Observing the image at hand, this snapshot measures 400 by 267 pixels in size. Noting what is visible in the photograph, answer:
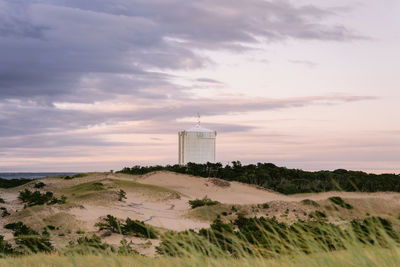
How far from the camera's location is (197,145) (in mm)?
31078

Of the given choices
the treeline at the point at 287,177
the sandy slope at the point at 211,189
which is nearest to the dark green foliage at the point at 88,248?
the sandy slope at the point at 211,189

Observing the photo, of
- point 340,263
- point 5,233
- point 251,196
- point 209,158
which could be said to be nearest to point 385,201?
point 251,196

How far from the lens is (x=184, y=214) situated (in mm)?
17938

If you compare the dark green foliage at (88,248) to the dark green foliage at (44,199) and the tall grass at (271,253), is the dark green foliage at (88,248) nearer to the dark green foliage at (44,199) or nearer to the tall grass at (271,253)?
the tall grass at (271,253)

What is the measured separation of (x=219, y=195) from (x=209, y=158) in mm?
7432

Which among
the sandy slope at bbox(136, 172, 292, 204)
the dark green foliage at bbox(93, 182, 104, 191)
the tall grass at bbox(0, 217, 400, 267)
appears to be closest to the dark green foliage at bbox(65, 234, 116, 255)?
the tall grass at bbox(0, 217, 400, 267)

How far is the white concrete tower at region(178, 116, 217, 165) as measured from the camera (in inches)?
1209

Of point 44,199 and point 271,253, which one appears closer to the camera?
point 271,253

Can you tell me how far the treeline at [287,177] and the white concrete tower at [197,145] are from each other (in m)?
0.77

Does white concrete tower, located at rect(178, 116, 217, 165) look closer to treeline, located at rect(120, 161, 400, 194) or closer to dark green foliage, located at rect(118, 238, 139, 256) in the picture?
treeline, located at rect(120, 161, 400, 194)

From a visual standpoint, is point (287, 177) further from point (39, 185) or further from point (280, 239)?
point (280, 239)

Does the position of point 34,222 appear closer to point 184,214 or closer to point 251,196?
point 184,214

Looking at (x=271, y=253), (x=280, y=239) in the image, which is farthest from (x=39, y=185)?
(x=271, y=253)

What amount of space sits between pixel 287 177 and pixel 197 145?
594 centimetres
